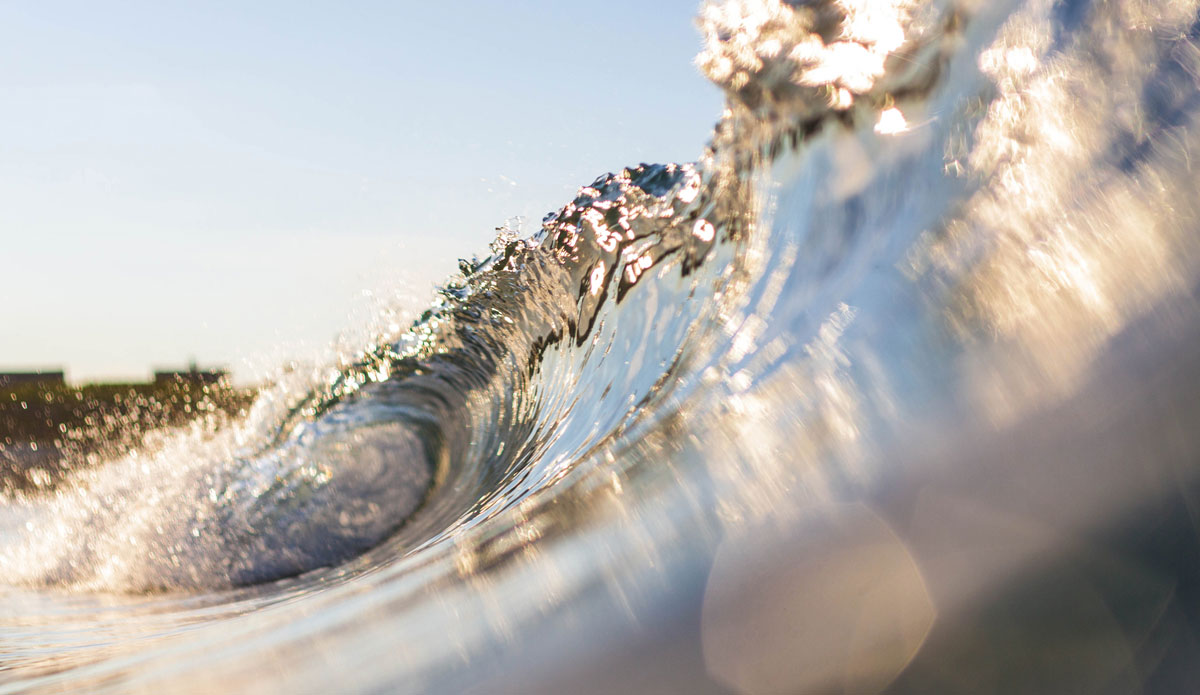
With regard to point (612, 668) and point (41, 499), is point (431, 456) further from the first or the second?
point (612, 668)

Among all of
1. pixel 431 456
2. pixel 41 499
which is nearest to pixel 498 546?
pixel 431 456

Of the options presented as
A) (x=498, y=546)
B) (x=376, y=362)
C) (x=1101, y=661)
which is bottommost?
(x=1101, y=661)

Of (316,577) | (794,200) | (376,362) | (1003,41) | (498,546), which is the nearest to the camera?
(498,546)

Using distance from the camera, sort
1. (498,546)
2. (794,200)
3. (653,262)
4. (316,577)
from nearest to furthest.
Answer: (498,546) → (794,200) → (653,262) → (316,577)

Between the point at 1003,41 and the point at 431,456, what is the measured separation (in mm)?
1766

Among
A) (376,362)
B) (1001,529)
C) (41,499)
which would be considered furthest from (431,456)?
(1001,529)

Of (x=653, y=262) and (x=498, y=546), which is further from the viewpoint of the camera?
(x=653, y=262)

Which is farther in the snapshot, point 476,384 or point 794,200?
point 476,384

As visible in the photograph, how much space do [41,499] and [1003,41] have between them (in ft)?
9.09

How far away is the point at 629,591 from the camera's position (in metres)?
0.31

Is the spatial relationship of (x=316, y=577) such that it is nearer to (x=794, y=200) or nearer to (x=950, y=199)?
(x=794, y=200)

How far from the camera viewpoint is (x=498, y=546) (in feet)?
1.29

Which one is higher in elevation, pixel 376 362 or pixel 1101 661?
pixel 376 362

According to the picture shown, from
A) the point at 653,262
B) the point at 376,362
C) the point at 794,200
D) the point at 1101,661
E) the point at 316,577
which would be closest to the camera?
the point at 1101,661
